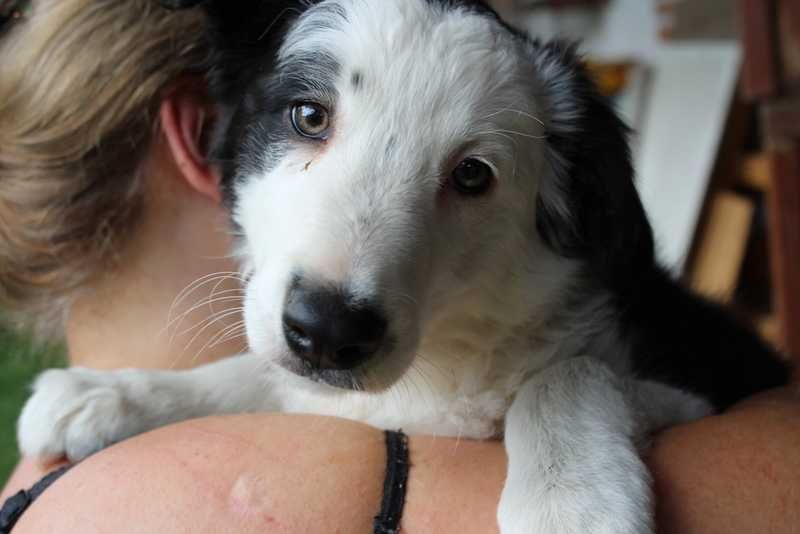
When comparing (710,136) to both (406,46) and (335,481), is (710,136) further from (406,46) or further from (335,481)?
(335,481)

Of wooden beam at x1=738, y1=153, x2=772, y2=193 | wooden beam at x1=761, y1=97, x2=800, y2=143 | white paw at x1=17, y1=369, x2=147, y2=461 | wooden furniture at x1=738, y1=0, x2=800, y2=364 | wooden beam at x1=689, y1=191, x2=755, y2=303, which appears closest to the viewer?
white paw at x1=17, y1=369, x2=147, y2=461

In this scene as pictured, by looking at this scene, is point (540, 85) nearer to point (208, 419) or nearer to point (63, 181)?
point (208, 419)

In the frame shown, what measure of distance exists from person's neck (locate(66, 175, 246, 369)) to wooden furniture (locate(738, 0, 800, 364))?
2342 millimetres

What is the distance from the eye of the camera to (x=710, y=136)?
18.6 ft

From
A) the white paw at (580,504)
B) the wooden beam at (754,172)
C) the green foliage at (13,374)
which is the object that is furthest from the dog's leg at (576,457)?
the wooden beam at (754,172)

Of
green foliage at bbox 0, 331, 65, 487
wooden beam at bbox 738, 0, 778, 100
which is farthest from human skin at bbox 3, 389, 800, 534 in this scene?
wooden beam at bbox 738, 0, 778, 100

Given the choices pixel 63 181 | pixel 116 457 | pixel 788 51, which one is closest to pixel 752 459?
pixel 116 457

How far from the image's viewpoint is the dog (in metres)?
1.42

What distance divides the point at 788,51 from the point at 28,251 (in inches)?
112

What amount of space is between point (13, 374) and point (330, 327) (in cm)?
472

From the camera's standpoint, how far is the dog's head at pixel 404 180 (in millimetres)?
1432

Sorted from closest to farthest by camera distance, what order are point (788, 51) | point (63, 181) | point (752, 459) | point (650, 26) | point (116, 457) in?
point (752, 459)
point (116, 457)
point (63, 181)
point (788, 51)
point (650, 26)

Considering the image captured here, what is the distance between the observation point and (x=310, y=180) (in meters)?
1.57

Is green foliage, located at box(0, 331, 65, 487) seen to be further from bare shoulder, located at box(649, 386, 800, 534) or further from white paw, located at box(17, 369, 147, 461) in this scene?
bare shoulder, located at box(649, 386, 800, 534)
